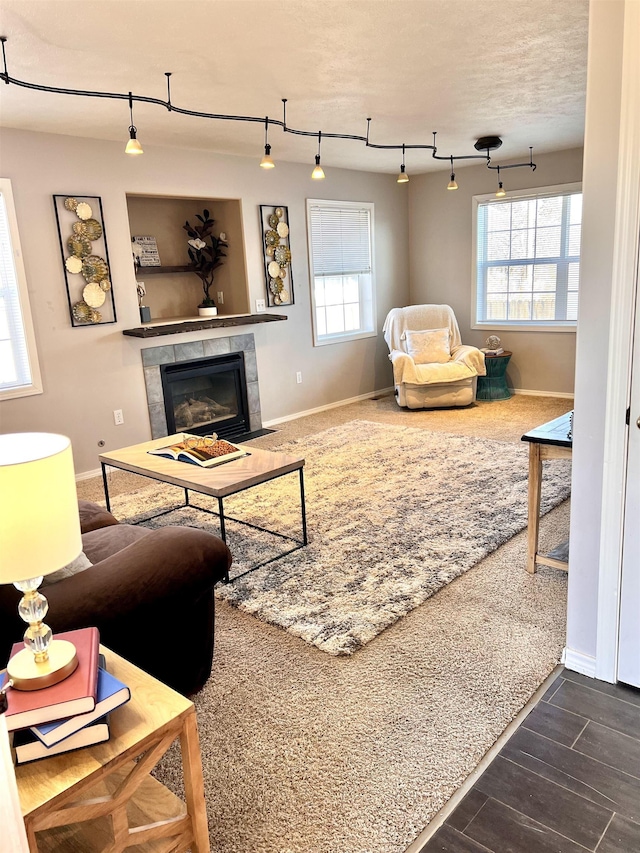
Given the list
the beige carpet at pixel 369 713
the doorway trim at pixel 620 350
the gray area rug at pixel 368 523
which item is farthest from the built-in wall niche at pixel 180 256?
the doorway trim at pixel 620 350

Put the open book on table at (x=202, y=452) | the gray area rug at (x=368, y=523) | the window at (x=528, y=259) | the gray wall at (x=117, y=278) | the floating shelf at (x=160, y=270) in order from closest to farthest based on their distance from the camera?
the gray area rug at (x=368, y=523) → the open book on table at (x=202, y=452) → the gray wall at (x=117, y=278) → the floating shelf at (x=160, y=270) → the window at (x=528, y=259)

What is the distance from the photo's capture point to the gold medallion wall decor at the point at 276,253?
5672 mm

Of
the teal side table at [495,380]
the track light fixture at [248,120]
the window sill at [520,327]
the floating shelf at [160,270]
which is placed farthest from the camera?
the teal side table at [495,380]

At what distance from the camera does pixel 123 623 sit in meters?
1.79

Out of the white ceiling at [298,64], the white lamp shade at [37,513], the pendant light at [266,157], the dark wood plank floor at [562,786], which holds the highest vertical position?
the white ceiling at [298,64]

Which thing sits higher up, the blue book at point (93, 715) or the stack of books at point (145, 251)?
the stack of books at point (145, 251)

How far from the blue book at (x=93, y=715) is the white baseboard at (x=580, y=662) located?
1597 millimetres

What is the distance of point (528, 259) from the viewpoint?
652 cm

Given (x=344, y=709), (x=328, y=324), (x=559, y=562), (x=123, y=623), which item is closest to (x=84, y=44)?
(x=123, y=623)

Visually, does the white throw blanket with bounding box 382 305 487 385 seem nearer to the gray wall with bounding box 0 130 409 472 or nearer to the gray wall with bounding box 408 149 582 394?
the gray wall with bounding box 408 149 582 394

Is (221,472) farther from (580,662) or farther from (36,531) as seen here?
(36,531)

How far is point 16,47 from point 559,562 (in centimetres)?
328

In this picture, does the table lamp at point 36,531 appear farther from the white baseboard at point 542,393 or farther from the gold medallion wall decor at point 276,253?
the white baseboard at point 542,393

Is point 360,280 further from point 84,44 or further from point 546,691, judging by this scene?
point 546,691
